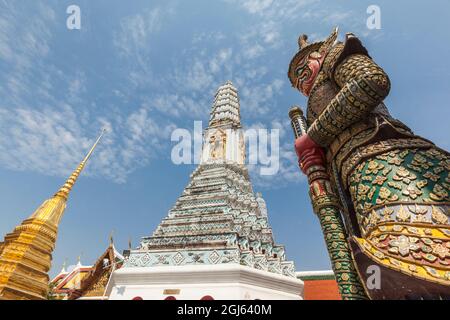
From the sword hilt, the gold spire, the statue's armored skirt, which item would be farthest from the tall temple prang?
the statue's armored skirt

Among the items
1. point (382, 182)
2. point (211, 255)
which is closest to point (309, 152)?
point (382, 182)

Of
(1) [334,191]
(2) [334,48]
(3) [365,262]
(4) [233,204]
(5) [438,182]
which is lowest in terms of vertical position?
(3) [365,262]

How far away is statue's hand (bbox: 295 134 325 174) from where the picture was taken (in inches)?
129

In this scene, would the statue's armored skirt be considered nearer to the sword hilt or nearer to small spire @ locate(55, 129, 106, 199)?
the sword hilt

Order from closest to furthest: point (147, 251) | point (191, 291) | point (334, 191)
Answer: point (334, 191)
point (191, 291)
point (147, 251)

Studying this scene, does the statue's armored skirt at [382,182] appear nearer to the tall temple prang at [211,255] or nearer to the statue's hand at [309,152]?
the statue's hand at [309,152]

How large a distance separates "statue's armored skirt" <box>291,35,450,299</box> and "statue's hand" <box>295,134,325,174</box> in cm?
8

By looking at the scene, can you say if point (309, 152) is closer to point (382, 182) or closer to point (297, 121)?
point (297, 121)

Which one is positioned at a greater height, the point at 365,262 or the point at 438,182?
the point at 438,182

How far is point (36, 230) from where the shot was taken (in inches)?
555

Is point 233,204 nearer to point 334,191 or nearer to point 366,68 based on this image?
point 334,191

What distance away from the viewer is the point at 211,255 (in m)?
9.13
